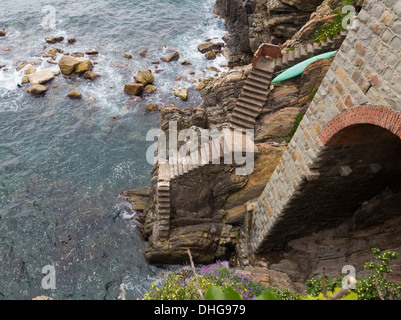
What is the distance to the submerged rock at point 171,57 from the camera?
1300 inches

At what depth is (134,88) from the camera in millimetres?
28891

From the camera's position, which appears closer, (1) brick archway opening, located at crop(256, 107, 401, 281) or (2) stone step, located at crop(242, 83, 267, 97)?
(1) brick archway opening, located at crop(256, 107, 401, 281)

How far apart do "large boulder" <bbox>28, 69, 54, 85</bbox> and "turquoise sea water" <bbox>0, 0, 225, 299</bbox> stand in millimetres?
619

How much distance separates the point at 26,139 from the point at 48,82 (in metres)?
7.55

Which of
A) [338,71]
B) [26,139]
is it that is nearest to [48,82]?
[26,139]

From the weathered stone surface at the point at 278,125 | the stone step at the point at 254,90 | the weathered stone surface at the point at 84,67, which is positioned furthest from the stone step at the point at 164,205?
the weathered stone surface at the point at 84,67

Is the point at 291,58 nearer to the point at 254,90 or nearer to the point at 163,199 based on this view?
the point at 254,90

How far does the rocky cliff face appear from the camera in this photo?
23069 millimetres

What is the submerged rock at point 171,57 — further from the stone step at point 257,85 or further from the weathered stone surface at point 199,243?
the weathered stone surface at point 199,243

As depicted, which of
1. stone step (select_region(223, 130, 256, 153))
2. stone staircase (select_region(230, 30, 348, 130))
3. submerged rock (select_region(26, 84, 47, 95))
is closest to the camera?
stone step (select_region(223, 130, 256, 153))

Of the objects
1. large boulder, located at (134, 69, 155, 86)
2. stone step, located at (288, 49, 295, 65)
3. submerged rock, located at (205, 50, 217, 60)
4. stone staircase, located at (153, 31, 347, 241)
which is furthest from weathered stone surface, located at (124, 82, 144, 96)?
stone step, located at (288, 49, 295, 65)

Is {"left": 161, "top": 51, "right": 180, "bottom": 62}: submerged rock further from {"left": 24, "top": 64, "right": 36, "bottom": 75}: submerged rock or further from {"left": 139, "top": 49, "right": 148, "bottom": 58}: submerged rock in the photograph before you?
{"left": 24, "top": 64, "right": 36, "bottom": 75}: submerged rock

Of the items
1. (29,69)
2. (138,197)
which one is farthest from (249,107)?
(29,69)

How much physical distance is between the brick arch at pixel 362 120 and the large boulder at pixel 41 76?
27.9 m
